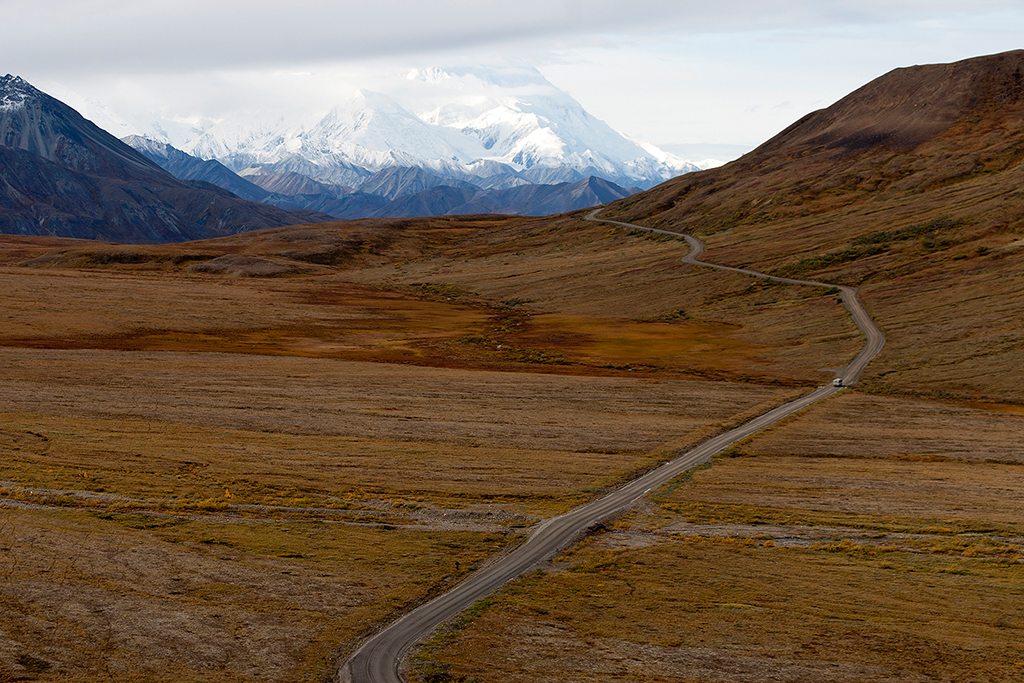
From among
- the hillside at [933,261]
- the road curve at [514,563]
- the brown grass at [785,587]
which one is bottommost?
the brown grass at [785,587]

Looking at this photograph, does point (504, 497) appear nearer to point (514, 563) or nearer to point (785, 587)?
point (514, 563)

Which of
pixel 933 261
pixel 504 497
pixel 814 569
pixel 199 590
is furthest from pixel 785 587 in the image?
pixel 933 261

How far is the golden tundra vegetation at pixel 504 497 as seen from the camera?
2716cm

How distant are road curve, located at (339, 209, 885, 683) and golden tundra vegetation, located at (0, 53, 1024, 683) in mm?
840

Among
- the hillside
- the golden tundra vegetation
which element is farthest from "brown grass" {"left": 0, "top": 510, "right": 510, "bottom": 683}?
the hillside

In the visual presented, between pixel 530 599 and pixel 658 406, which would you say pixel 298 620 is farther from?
pixel 658 406

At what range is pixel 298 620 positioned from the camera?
2880cm

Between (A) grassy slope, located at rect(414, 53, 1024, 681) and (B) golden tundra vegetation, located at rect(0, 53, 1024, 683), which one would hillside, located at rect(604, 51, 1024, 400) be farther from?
(A) grassy slope, located at rect(414, 53, 1024, 681)

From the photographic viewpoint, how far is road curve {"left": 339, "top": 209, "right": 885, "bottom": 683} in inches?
1043

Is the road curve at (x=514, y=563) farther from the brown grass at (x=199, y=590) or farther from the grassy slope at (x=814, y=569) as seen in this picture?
the grassy slope at (x=814, y=569)

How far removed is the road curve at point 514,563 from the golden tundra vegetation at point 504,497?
840mm

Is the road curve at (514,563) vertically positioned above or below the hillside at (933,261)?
below

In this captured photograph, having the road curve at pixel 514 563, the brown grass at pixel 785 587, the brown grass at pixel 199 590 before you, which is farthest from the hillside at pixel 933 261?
the brown grass at pixel 199 590

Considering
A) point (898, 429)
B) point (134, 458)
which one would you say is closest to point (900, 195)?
point (898, 429)
